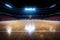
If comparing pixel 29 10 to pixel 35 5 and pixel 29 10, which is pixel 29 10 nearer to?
pixel 29 10

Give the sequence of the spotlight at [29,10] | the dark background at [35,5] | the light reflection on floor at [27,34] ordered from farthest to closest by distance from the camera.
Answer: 1. the spotlight at [29,10]
2. the dark background at [35,5]
3. the light reflection on floor at [27,34]

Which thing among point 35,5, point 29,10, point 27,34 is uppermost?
point 35,5

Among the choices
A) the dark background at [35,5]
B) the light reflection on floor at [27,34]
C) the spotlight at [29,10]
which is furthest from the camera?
the spotlight at [29,10]

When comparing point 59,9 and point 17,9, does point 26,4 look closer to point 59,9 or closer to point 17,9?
point 17,9

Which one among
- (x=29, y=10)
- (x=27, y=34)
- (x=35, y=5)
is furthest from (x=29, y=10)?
(x=27, y=34)

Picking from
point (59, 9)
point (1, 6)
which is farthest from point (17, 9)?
point (59, 9)

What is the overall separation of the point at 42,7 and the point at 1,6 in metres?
4.77

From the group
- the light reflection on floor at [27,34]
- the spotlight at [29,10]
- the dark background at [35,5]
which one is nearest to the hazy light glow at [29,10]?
the spotlight at [29,10]

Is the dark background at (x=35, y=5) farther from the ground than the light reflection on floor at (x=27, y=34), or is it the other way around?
the dark background at (x=35, y=5)

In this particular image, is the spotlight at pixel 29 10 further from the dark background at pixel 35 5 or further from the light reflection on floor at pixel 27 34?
the light reflection on floor at pixel 27 34

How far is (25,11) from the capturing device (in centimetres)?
1061

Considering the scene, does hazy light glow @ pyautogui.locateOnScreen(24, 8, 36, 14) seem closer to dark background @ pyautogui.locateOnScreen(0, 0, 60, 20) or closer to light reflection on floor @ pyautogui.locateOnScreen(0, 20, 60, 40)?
dark background @ pyautogui.locateOnScreen(0, 0, 60, 20)

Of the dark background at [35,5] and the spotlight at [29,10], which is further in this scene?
the spotlight at [29,10]

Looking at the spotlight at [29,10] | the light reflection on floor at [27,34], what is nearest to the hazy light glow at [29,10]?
the spotlight at [29,10]
